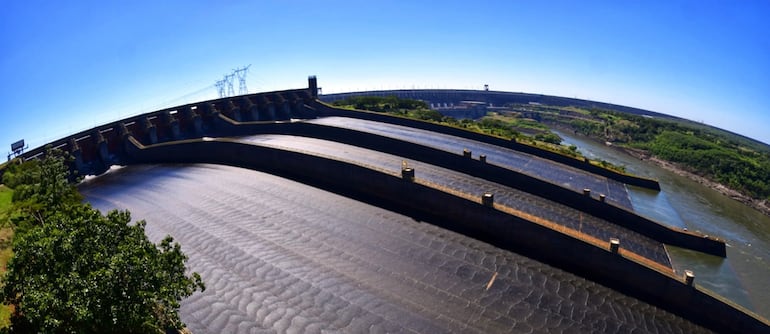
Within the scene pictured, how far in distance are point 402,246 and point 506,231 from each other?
6.76 metres

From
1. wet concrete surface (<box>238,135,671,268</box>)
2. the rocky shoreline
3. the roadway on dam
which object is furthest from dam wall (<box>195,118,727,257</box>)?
the rocky shoreline

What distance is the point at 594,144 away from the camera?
358 ft

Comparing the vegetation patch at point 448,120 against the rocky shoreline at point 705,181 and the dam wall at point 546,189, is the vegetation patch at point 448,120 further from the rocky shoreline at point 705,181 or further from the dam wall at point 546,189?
the dam wall at point 546,189

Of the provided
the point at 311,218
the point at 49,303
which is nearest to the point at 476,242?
the point at 311,218

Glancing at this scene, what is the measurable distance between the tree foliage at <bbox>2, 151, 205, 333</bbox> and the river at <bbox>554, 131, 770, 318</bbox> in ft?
111

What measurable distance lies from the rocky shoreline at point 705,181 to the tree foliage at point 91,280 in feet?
268

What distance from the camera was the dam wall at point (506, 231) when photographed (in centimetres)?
1912

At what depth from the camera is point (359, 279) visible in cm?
1927

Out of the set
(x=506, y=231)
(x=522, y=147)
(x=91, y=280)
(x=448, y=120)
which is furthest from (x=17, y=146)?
(x=448, y=120)

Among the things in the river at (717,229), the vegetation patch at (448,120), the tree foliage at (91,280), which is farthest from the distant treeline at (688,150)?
the tree foliage at (91,280)

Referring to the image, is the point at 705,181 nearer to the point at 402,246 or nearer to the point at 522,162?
the point at 522,162

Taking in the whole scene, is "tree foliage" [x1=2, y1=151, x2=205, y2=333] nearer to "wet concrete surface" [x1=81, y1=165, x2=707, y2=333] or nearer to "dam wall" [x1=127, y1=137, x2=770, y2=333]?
"wet concrete surface" [x1=81, y1=165, x2=707, y2=333]

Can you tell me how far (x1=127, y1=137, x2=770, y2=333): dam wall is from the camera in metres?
19.1

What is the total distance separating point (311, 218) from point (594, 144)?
108 meters
